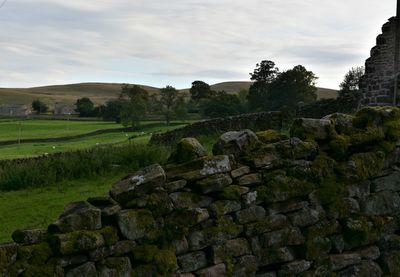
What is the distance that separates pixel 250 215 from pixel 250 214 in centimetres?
1

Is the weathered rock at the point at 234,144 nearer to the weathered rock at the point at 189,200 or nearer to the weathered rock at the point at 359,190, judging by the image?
the weathered rock at the point at 189,200

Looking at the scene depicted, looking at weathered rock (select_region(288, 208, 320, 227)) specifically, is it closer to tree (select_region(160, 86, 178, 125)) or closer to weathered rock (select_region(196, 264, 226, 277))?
weathered rock (select_region(196, 264, 226, 277))

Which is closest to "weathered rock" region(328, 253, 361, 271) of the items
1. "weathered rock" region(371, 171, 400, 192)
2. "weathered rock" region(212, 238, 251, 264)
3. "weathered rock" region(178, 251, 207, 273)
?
"weathered rock" region(371, 171, 400, 192)

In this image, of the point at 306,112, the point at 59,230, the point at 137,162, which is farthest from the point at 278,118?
the point at 59,230

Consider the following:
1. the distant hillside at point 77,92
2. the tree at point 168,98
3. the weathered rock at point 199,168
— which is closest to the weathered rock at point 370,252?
the weathered rock at point 199,168

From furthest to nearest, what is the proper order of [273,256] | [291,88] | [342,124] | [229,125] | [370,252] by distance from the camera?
[291,88] < [229,125] < [342,124] < [370,252] < [273,256]

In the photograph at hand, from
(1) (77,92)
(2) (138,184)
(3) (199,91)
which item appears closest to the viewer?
(2) (138,184)

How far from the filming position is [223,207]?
5969 millimetres

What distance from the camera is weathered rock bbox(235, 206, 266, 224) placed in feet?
19.9

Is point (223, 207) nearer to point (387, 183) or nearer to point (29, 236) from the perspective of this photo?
point (29, 236)

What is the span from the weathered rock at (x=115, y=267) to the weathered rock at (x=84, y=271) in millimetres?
79

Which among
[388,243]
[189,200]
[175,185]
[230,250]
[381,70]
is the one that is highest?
[381,70]

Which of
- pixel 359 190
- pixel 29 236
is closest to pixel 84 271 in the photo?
pixel 29 236

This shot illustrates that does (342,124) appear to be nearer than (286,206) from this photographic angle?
No
